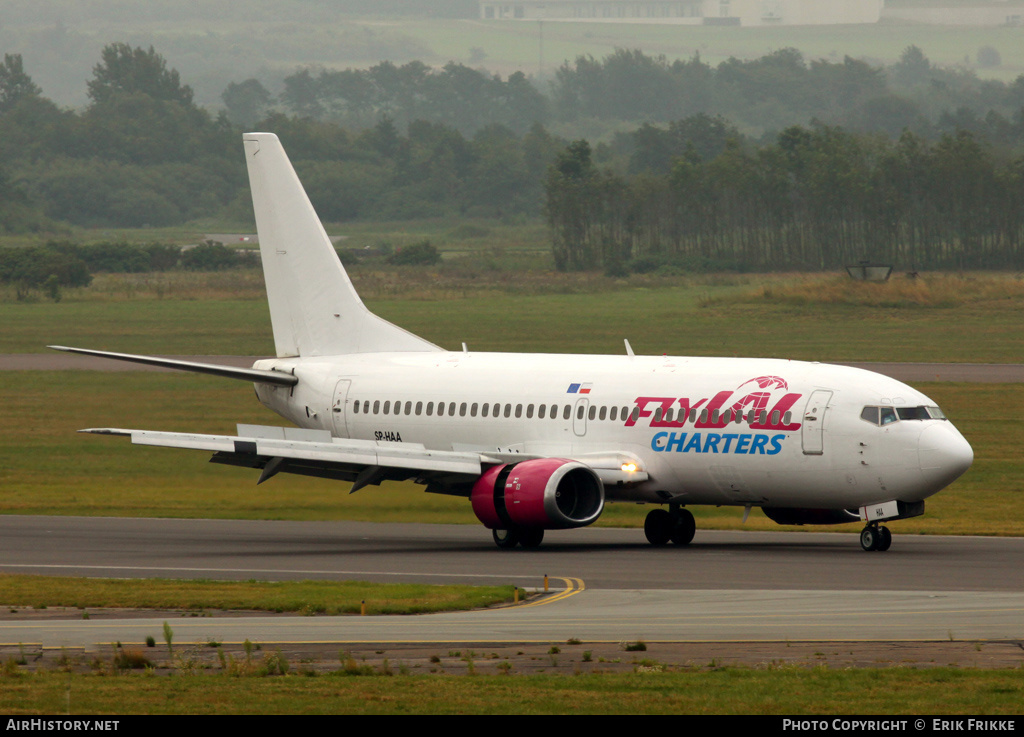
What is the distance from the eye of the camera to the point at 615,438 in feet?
132

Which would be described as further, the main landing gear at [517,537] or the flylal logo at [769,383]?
the main landing gear at [517,537]

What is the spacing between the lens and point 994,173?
440ft

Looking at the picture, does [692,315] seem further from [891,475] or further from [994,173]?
[891,475]

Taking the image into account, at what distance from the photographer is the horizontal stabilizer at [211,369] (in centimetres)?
4232

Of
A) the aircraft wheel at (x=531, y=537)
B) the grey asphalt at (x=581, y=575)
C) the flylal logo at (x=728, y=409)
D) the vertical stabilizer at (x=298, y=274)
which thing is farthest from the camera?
the vertical stabilizer at (x=298, y=274)

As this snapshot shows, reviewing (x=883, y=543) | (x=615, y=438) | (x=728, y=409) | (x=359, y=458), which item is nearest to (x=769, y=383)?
(x=728, y=409)

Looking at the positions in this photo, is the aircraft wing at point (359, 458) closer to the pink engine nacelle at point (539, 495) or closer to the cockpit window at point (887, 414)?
the pink engine nacelle at point (539, 495)

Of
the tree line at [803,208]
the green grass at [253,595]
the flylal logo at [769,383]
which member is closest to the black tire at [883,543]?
the flylal logo at [769,383]

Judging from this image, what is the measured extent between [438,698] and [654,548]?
2087 cm

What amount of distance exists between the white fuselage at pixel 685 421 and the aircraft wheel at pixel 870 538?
74 centimetres

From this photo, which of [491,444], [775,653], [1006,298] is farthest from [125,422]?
[1006,298]

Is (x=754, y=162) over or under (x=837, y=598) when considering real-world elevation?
over

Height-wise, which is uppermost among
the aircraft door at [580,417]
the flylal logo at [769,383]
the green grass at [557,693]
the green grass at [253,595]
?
the flylal logo at [769,383]

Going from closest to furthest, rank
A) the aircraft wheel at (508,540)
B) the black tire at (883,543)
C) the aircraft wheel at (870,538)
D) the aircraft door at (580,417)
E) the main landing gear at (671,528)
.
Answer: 1. the black tire at (883,543)
2. the aircraft wheel at (870,538)
3. the aircraft wheel at (508,540)
4. the main landing gear at (671,528)
5. the aircraft door at (580,417)
